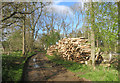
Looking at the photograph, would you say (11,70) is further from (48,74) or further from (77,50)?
(77,50)

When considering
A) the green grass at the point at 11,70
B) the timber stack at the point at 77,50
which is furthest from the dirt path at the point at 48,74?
the timber stack at the point at 77,50

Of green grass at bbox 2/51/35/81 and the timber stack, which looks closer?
green grass at bbox 2/51/35/81

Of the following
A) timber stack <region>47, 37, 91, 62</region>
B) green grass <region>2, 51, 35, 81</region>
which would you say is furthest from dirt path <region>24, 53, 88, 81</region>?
timber stack <region>47, 37, 91, 62</region>

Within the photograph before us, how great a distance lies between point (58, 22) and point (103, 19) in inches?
1058

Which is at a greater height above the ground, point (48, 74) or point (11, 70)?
point (11, 70)

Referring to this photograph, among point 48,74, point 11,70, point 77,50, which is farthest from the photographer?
point 77,50

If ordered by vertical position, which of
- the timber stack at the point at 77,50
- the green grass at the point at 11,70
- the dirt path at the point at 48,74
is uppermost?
the timber stack at the point at 77,50

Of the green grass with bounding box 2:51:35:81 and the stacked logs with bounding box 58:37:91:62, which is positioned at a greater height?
the stacked logs with bounding box 58:37:91:62

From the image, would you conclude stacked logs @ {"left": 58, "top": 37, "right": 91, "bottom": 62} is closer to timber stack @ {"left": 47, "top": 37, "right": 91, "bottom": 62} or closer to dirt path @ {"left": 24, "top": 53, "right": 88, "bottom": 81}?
timber stack @ {"left": 47, "top": 37, "right": 91, "bottom": 62}

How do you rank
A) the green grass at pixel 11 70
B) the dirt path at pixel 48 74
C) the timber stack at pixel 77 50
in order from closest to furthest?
1. the green grass at pixel 11 70
2. the dirt path at pixel 48 74
3. the timber stack at pixel 77 50

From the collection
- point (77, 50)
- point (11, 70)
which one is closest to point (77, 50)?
point (77, 50)

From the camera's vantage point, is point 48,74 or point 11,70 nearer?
point 11,70

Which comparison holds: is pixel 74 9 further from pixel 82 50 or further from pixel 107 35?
pixel 107 35

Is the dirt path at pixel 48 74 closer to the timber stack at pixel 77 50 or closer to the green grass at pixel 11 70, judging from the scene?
the green grass at pixel 11 70
